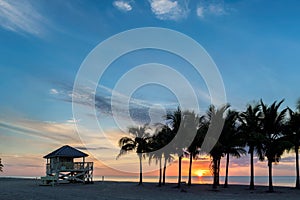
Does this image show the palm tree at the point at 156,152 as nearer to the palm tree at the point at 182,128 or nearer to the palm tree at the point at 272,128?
the palm tree at the point at 182,128

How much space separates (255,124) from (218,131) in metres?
3.70

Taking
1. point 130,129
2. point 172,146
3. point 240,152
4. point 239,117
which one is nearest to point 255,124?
point 239,117

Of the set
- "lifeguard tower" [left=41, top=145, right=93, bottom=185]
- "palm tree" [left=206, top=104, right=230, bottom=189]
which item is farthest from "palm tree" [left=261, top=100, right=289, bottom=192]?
"lifeguard tower" [left=41, top=145, right=93, bottom=185]

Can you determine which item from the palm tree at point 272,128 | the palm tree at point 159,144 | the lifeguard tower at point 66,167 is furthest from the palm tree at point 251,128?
the lifeguard tower at point 66,167

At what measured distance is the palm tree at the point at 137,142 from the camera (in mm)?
44938

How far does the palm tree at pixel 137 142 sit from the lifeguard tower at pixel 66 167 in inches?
180

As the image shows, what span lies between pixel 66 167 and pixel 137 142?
9100 mm

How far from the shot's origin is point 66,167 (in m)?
41.8

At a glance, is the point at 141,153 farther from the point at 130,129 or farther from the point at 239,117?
the point at 239,117

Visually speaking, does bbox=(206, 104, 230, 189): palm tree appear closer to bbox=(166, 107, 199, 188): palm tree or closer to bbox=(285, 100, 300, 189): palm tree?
bbox=(166, 107, 199, 188): palm tree

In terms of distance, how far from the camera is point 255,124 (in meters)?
35.4

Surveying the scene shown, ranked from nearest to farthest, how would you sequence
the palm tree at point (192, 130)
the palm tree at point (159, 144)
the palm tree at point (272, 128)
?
the palm tree at point (272, 128) → the palm tree at point (192, 130) → the palm tree at point (159, 144)

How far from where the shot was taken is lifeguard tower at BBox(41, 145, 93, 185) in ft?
135

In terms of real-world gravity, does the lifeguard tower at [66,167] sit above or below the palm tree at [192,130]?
below
